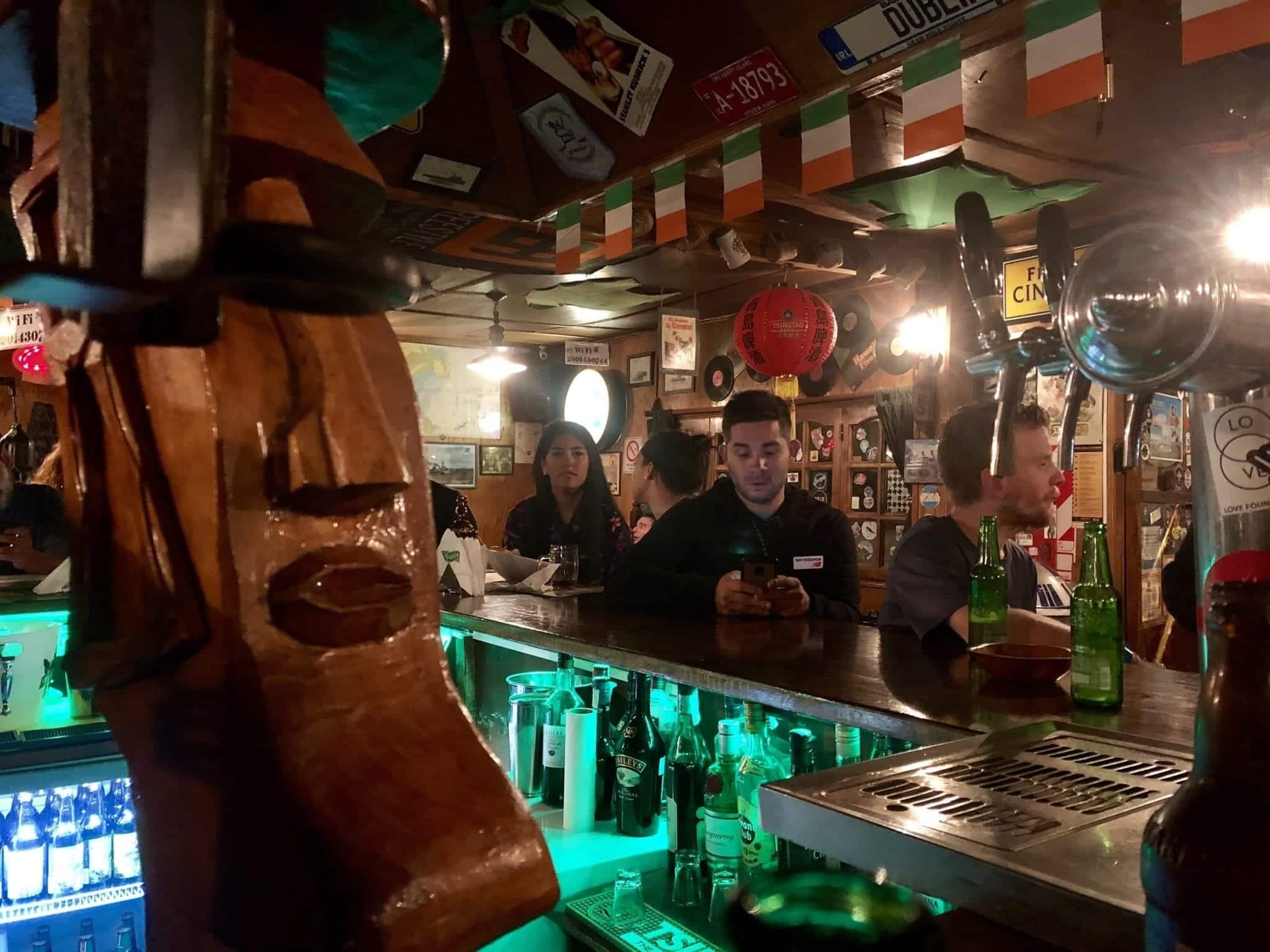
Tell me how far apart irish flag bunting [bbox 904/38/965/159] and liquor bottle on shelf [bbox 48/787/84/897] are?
95.1 inches

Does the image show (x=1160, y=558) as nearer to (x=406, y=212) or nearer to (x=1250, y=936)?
(x=406, y=212)

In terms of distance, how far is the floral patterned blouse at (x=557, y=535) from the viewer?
434 centimetres

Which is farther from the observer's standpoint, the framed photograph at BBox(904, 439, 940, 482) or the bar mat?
the framed photograph at BBox(904, 439, 940, 482)

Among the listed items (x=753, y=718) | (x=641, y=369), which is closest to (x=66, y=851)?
(x=753, y=718)

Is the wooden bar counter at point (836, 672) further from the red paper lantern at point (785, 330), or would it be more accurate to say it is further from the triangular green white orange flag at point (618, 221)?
the red paper lantern at point (785, 330)

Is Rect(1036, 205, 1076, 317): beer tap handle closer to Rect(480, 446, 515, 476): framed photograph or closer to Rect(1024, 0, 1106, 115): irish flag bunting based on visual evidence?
Rect(1024, 0, 1106, 115): irish flag bunting

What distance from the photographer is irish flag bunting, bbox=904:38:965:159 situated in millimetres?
1806

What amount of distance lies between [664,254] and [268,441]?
16.4 feet

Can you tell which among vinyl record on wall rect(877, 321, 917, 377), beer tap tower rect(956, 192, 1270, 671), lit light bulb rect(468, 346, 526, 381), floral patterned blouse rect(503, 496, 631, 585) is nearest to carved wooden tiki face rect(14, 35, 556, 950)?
beer tap tower rect(956, 192, 1270, 671)

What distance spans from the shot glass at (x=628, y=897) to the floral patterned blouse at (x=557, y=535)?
8.07 feet

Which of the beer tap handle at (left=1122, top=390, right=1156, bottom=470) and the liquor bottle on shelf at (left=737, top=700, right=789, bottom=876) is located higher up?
the beer tap handle at (left=1122, top=390, right=1156, bottom=470)

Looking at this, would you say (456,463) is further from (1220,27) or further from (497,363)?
(1220,27)

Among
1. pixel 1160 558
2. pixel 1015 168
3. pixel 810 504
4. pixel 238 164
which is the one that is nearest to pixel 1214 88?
pixel 1015 168

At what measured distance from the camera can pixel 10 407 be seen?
6.09 metres
